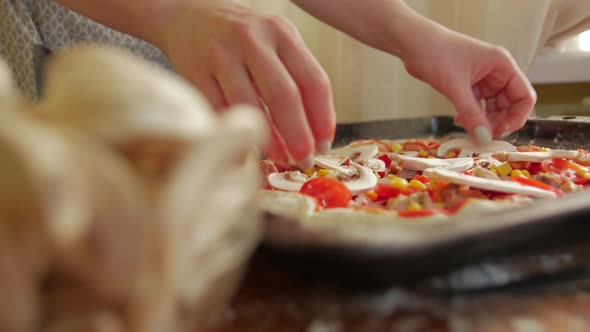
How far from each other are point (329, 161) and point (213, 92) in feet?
1.21

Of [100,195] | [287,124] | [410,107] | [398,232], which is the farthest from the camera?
[410,107]

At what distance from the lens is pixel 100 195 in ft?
0.96

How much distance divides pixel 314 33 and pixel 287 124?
1.77 metres

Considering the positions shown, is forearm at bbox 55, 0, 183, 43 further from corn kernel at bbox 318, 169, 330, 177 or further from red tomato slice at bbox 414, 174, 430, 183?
red tomato slice at bbox 414, 174, 430, 183

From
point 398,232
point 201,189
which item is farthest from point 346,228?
point 201,189

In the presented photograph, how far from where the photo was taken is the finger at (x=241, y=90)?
790mm

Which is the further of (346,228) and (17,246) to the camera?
(346,228)

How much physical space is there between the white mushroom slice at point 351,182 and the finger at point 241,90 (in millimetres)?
116

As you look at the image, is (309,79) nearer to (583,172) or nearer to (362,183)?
(362,183)

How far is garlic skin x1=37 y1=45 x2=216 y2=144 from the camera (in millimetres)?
300

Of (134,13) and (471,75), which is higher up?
(134,13)

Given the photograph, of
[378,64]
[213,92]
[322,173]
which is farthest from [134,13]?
[378,64]

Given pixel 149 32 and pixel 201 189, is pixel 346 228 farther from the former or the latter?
pixel 149 32

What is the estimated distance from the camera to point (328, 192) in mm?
815
